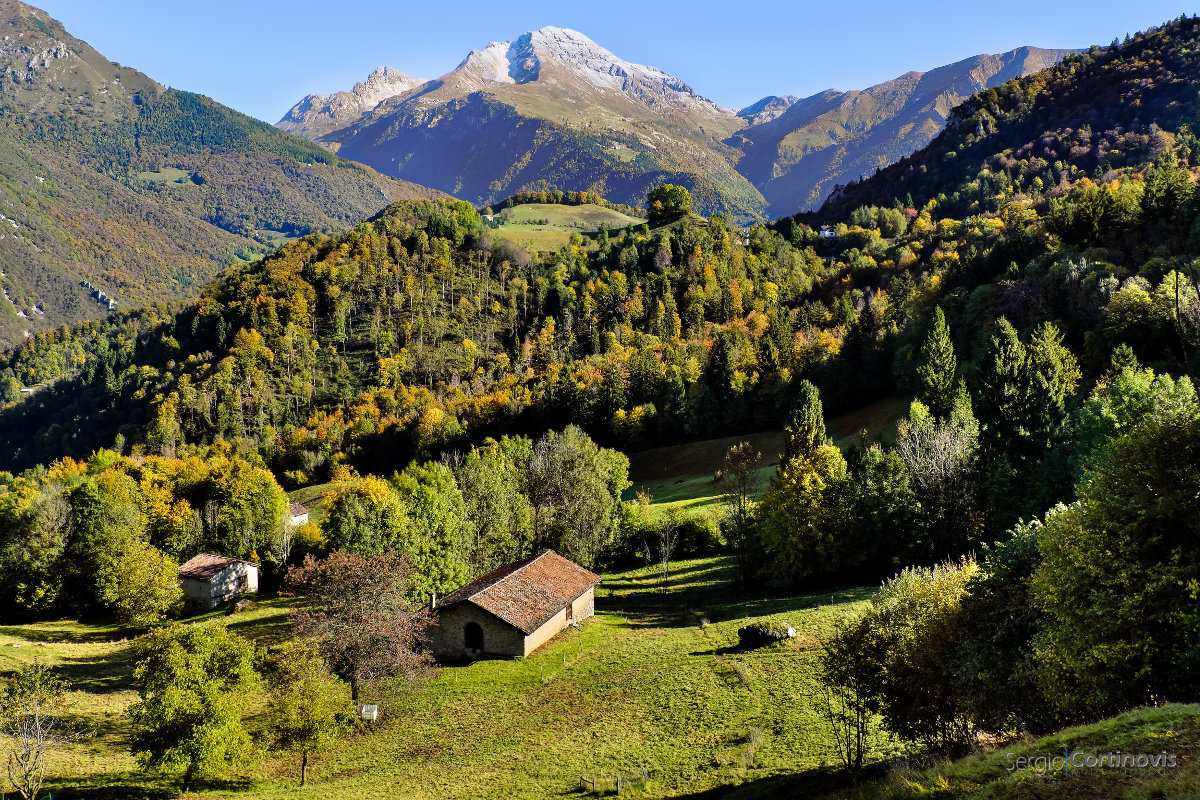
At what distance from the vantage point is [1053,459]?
43.8 meters

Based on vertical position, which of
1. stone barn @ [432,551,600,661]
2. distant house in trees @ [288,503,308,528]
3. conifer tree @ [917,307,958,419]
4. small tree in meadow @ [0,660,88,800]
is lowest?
stone barn @ [432,551,600,661]

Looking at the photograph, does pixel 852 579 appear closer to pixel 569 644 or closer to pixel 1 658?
pixel 569 644

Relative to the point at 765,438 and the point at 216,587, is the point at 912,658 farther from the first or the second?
the point at 765,438

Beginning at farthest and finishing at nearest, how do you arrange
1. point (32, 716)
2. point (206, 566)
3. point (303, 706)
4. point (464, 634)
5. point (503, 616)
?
1. point (206, 566)
2. point (464, 634)
3. point (503, 616)
4. point (32, 716)
5. point (303, 706)

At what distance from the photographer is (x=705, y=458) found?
95688 millimetres

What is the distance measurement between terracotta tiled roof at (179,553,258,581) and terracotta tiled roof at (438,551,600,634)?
29774mm

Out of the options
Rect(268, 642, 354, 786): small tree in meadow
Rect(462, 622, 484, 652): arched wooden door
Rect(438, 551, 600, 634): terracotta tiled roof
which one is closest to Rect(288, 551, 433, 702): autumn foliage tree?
Rect(268, 642, 354, 786): small tree in meadow

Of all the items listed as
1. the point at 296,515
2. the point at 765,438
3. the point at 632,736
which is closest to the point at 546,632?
the point at 632,736

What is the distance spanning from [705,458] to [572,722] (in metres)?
66.6

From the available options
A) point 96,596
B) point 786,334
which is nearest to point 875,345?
point 786,334

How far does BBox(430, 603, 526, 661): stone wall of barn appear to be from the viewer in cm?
4250

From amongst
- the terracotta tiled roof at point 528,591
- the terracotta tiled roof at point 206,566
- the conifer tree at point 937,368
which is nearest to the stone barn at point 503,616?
the terracotta tiled roof at point 528,591

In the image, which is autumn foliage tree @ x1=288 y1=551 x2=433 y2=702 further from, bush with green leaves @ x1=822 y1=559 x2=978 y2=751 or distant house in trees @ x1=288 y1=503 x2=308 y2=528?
distant house in trees @ x1=288 y1=503 x2=308 y2=528

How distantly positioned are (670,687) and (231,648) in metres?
20.5
